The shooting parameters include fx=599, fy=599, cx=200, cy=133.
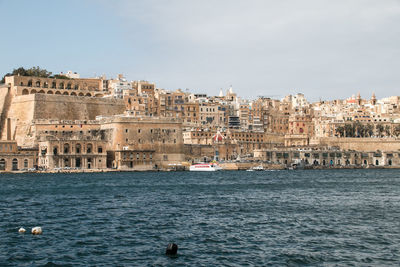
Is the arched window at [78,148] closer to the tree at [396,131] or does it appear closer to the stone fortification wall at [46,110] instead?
the stone fortification wall at [46,110]

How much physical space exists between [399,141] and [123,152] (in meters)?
46.4

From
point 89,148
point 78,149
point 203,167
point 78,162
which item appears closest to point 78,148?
point 78,149

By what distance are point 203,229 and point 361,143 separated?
76487mm

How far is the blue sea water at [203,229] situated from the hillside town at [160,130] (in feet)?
98.3

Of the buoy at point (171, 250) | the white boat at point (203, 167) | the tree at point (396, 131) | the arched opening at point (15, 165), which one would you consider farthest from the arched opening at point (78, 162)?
the tree at point (396, 131)

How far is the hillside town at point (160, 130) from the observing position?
67.9 metres

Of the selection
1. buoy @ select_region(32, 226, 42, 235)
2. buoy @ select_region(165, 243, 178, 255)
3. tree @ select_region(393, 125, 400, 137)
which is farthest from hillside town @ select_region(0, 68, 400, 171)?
buoy @ select_region(165, 243, 178, 255)

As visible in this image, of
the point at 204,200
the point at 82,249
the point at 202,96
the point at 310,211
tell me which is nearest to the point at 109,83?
the point at 202,96

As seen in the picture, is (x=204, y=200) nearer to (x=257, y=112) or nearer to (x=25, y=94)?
(x=25, y=94)

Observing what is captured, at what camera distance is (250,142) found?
94250mm

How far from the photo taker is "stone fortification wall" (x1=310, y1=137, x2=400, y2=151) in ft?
305

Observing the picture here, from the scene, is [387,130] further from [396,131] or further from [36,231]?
[36,231]

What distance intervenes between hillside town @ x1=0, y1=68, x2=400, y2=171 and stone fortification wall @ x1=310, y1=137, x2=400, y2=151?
16cm

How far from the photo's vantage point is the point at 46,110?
76.5 meters
